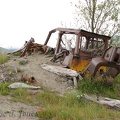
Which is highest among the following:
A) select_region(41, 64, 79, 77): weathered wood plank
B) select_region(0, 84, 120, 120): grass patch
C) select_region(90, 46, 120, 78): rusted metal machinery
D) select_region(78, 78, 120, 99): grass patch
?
select_region(90, 46, 120, 78): rusted metal machinery

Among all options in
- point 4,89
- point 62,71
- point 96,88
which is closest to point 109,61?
point 96,88

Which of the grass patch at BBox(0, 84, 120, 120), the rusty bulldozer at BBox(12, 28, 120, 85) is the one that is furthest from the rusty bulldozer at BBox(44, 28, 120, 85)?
the grass patch at BBox(0, 84, 120, 120)

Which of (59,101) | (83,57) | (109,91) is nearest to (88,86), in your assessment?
(109,91)

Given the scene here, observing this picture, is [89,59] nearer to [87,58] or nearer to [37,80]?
[87,58]

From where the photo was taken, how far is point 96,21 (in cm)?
1675

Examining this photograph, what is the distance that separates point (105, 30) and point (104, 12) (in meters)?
1.03

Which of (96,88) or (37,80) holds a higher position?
(37,80)

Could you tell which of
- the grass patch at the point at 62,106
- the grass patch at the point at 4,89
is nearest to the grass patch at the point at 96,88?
the grass patch at the point at 62,106

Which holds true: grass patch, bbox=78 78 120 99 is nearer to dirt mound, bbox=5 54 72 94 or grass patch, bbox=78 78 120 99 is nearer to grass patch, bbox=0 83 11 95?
dirt mound, bbox=5 54 72 94

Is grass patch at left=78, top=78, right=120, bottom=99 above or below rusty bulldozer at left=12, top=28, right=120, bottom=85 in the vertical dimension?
below

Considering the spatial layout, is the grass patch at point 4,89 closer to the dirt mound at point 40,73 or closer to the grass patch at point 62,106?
the grass patch at point 62,106

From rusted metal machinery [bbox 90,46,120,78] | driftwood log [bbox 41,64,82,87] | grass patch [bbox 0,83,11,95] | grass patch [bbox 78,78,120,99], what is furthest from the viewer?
driftwood log [bbox 41,64,82,87]

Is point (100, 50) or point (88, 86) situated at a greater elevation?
point (100, 50)

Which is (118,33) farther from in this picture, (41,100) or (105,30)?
(41,100)
